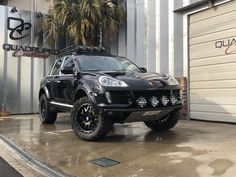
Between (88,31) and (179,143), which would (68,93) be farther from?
(88,31)

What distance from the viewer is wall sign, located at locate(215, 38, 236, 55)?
32.6 ft

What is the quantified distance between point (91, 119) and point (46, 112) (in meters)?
3.56

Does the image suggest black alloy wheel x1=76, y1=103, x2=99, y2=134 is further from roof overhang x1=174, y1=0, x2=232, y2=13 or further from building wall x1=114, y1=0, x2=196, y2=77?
roof overhang x1=174, y1=0, x2=232, y2=13

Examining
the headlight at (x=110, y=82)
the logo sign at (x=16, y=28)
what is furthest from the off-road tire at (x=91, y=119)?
the logo sign at (x=16, y=28)

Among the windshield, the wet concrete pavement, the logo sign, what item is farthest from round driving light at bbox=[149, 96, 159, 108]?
the logo sign

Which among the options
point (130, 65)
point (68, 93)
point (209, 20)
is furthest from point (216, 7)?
point (68, 93)

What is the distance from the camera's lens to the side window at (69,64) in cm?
881

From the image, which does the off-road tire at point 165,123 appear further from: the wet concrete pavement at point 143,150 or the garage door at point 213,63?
the garage door at point 213,63

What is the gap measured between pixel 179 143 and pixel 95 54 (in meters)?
3.21

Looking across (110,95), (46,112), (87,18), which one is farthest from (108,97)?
(87,18)

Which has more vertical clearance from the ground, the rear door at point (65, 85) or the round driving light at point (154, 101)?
the rear door at point (65, 85)

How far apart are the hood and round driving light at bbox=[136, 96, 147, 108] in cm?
22

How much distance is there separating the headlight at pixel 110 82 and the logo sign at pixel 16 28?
29.9 feet

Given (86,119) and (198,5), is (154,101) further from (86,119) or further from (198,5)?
(198,5)
